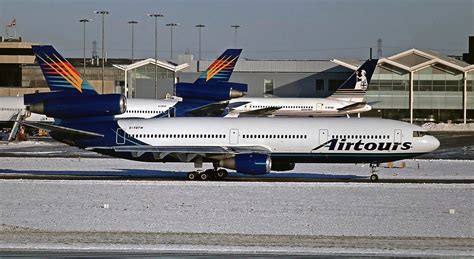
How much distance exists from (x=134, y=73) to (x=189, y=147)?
75.4 metres

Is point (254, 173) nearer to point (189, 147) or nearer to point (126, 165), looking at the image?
point (189, 147)

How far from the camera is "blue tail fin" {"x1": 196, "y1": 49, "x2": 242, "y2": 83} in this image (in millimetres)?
62344

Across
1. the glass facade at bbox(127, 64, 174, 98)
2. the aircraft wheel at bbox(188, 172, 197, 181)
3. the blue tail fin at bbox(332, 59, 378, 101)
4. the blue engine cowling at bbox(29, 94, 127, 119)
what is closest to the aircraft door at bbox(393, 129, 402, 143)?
the aircraft wheel at bbox(188, 172, 197, 181)

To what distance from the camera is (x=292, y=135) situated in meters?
41.6

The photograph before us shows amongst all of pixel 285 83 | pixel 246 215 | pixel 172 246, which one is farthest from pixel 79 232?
pixel 285 83

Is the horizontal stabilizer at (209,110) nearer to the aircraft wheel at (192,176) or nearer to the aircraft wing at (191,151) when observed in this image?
the aircraft wing at (191,151)

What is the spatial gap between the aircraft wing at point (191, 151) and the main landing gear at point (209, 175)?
76cm

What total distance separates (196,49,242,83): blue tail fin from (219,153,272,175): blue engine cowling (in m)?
22.1

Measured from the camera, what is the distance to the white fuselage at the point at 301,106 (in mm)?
86500

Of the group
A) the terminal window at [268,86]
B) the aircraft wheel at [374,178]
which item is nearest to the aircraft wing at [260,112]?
the terminal window at [268,86]

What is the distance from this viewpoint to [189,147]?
41.4m

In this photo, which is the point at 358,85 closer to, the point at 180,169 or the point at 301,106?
the point at 301,106

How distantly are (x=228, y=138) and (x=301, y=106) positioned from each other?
153ft

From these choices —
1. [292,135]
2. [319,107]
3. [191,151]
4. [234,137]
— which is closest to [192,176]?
[191,151]
